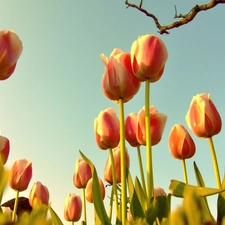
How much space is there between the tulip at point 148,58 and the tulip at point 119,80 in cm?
3

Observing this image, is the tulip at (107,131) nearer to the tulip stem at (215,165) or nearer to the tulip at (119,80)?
the tulip at (119,80)

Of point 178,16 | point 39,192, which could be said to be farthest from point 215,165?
point 178,16

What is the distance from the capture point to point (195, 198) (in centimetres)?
21

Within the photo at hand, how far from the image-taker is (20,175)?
1.60 metres

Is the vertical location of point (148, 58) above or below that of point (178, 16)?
below

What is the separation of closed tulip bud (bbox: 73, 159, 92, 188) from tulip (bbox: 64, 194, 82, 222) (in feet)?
0.76

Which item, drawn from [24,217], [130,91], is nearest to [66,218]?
[130,91]

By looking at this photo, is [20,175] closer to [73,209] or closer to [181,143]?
[73,209]

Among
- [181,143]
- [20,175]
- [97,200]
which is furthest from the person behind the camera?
[20,175]

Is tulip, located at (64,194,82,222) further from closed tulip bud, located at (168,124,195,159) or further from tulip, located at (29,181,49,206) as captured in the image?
closed tulip bud, located at (168,124,195,159)

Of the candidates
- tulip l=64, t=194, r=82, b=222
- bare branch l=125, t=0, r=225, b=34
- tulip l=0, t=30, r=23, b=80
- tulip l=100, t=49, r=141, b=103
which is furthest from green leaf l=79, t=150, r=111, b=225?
bare branch l=125, t=0, r=225, b=34

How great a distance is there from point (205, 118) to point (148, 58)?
0.33 metres

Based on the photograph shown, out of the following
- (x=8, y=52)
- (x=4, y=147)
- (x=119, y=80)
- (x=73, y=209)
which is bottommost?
(x=73, y=209)

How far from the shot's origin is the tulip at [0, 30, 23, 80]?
3.73 ft
